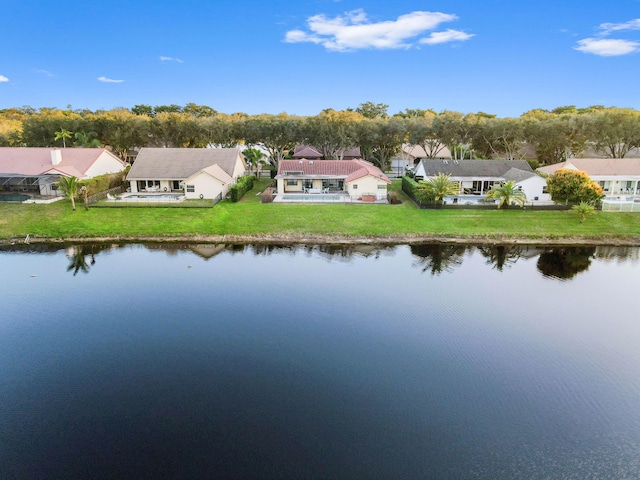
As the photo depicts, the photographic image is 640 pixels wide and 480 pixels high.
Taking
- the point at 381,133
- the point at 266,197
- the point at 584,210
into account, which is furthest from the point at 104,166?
the point at 584,210

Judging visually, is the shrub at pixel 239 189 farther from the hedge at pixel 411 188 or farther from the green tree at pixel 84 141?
the green tree at pixel 84 141

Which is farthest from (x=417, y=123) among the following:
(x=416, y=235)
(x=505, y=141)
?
(x=416, y=235)

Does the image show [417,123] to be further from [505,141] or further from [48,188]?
[48,188]

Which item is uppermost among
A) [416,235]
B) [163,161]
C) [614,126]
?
[614,126]

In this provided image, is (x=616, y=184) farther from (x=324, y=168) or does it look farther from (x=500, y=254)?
(x=324, y=168)

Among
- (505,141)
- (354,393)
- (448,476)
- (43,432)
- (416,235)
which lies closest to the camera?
(448,476)

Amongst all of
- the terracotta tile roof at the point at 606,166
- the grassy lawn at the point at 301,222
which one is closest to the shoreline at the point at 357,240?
the grassy lawn at the point at 301,222

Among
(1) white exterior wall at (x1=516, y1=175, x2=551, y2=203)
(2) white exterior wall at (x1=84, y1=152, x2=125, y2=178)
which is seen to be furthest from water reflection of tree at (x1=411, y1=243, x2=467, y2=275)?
(2) white exterior wall at (x1=84, y1=152, x2=125, y2=178)
